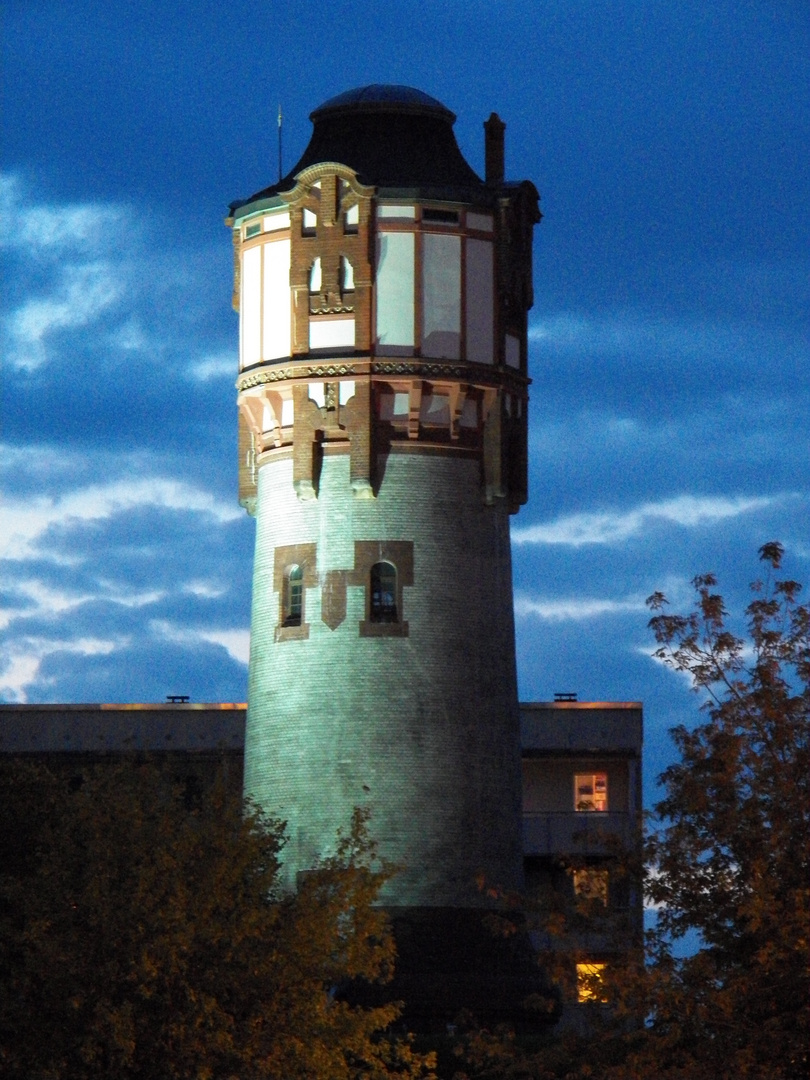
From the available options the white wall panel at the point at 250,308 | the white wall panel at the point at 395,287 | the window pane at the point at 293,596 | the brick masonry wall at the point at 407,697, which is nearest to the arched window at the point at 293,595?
the window pane at the point at 293,596

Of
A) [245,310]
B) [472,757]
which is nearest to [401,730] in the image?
[472,757]

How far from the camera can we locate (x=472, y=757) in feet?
249

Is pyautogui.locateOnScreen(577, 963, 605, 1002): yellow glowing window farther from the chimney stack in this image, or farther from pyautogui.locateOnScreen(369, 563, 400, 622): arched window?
the chimney stack

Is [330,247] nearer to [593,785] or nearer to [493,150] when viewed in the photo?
[493,150]

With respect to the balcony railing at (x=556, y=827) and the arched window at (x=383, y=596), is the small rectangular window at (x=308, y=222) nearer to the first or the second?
the arched window at (x=383, y=596)

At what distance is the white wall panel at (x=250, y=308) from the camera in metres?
79.7

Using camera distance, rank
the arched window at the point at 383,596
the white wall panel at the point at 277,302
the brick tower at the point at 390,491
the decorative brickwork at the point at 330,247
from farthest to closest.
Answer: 1. the white wall panel at the point at 277,302
2. the decorative brickwork at the point at 330,247
3. the arched window at the point at 383,596
4. the brick tower at the point at 390,491

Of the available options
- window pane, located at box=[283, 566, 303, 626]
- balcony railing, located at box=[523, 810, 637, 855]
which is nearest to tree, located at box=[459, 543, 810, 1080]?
window pane, located at box=[283, 566, 303, 626]

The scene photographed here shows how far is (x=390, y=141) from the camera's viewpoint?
79.2m

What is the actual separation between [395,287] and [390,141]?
14.4 feet

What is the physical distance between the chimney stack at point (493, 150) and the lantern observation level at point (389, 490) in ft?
4.17

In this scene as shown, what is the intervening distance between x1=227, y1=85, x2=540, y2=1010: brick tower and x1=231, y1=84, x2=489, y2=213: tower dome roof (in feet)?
0.25

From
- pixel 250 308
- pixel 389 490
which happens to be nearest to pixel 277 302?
pixel 250 308

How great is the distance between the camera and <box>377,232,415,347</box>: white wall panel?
77250 millimetres
